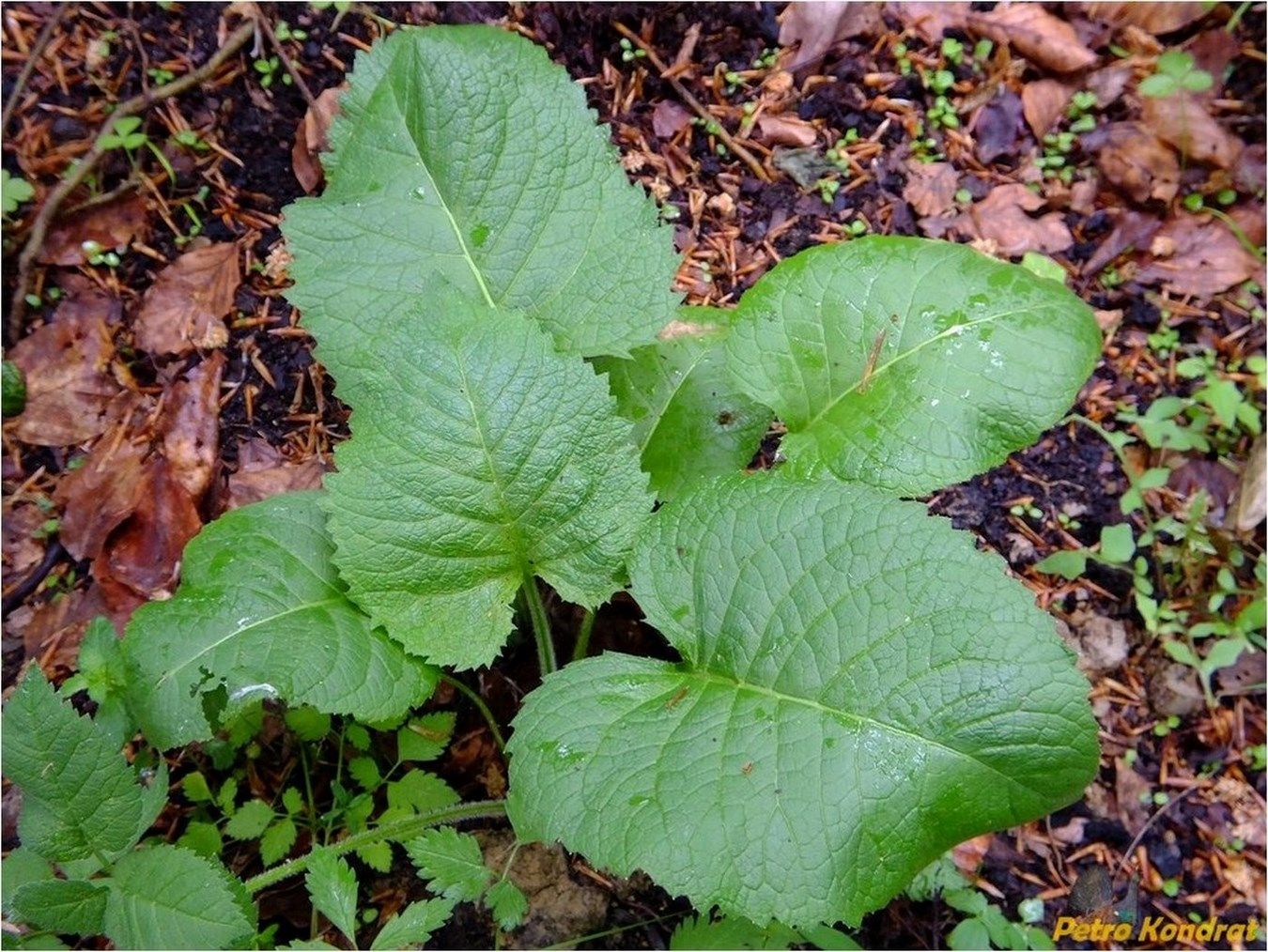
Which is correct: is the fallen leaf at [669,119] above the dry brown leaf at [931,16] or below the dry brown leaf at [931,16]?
below

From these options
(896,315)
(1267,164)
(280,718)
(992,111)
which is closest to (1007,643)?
(896,315)

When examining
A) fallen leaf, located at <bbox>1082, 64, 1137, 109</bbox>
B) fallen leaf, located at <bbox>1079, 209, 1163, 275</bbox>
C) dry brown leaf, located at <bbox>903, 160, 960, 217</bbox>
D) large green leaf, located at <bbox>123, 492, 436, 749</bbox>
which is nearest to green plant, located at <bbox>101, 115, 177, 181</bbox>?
large green leaf, located at <bbox>123, 492, 436, 749</bbox>

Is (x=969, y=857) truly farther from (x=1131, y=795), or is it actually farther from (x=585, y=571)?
(x=585, y=571)

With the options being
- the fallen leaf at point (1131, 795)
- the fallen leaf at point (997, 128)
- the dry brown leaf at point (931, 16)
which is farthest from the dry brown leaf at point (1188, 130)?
the fallen leaf at point (1131, 795)

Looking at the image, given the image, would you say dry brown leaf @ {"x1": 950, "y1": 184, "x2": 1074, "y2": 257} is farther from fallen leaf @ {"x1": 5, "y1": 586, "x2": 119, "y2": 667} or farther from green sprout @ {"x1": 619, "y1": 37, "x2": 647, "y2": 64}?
fallen leaf @ {"x1": 5, "y1": 586, "x2": 119, "y2": 667}

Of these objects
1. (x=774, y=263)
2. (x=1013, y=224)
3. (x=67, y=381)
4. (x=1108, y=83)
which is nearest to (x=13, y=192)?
(x=67, y=381)

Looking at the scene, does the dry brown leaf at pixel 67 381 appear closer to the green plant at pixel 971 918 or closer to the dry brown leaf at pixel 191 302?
the dry brown leaf at pixel 191 302
